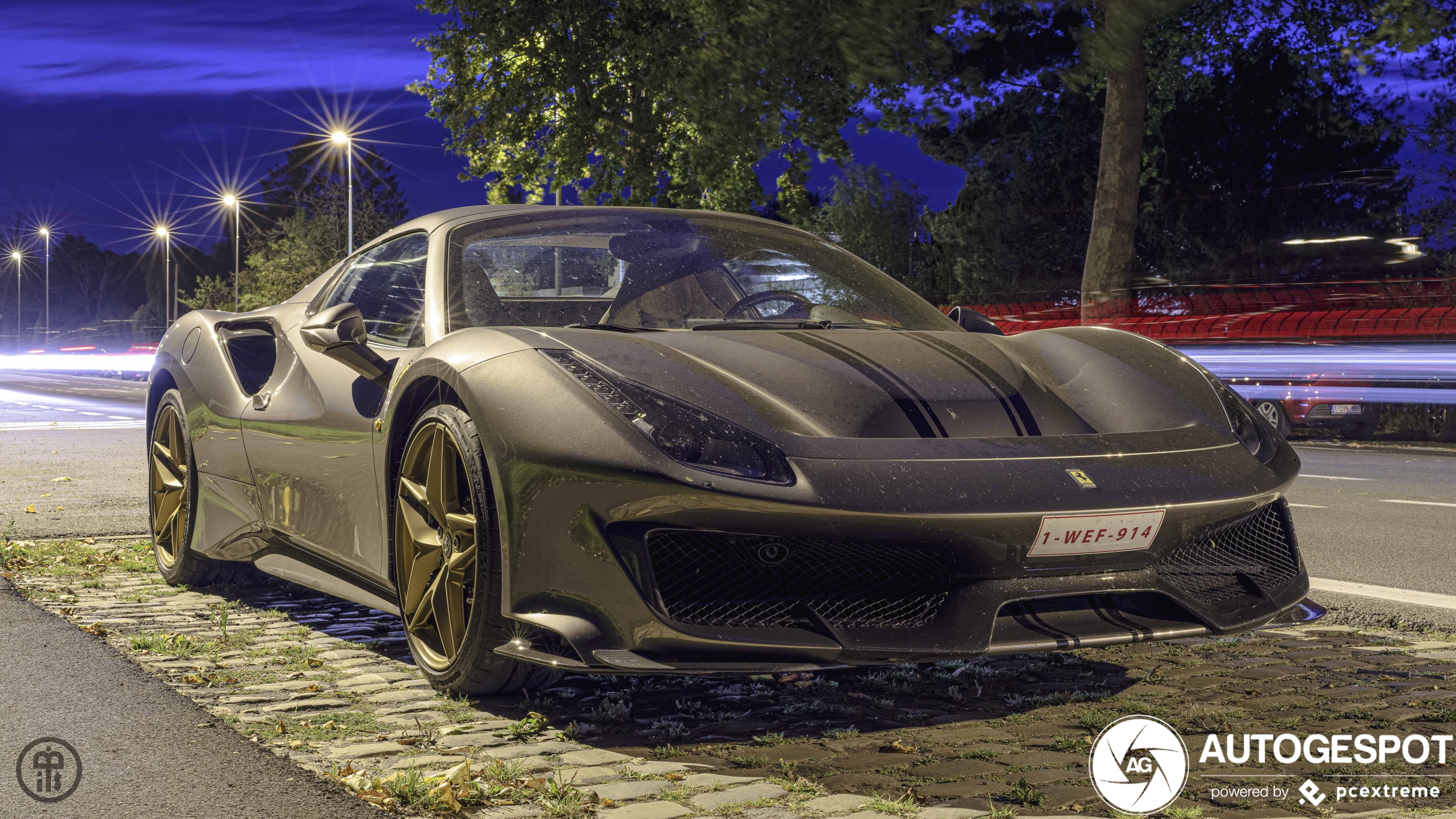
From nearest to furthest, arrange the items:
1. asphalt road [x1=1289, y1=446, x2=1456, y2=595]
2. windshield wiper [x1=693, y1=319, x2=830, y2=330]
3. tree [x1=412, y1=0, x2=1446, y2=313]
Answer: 1. windshield wiper [x1=693, y1=319, x2=830, y2=330]
2. asphalt road [x1=1289, y1=446, x2=1456, y2=595]
3. tree [x1=412, y1=0, x2=1446, y2=313]

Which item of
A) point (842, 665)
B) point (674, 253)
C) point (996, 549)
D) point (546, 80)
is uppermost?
point (546, 80)

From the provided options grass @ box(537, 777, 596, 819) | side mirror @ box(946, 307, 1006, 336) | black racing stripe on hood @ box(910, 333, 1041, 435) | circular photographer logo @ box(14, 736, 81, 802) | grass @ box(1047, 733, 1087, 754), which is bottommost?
circular photographer logo @ box(14, 736, 81, 802)

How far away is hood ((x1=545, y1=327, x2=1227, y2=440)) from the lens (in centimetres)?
344

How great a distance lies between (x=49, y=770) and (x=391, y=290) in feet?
6.45

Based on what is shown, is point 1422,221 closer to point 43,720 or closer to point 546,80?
point 546,80

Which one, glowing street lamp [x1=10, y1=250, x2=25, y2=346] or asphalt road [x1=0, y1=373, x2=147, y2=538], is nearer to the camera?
asphalt road [x1=0, y1=373, x2=147, y2=538]

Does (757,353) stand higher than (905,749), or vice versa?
(757,353)

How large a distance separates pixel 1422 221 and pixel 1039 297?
26.4 feet

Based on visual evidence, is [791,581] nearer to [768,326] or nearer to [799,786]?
[799,786]

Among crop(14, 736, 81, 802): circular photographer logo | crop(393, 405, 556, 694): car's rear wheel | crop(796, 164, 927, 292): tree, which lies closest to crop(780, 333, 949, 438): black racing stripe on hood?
crop(393, 405, 556, 694): car's rear wheel

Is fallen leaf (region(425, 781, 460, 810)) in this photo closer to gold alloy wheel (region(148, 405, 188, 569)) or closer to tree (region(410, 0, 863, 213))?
gold alloy wheel (region(148, 405, 188, 569))

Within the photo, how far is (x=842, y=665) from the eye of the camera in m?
3.15

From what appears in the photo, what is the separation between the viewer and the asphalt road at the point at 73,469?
7992 mm

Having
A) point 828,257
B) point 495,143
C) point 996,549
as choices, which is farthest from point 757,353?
point 495,143
